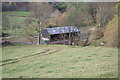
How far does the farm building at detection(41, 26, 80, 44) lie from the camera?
1171 inches

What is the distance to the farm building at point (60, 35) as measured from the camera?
2975 centimetres

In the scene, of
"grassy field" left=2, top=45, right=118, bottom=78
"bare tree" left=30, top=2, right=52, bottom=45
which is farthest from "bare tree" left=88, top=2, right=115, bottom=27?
"grassy field" left=2, top=45, right=118, bottom=78

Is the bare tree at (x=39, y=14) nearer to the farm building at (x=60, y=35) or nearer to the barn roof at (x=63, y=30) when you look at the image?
the farm building at (x=60, y=35)

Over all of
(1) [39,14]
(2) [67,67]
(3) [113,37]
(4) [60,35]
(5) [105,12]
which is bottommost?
(2) [67,67]

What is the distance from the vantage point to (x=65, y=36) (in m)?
31.2

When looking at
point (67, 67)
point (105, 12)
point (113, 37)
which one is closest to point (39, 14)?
point (105, 12)

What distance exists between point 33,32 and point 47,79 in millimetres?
23035

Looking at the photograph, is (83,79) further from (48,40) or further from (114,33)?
(48,40)

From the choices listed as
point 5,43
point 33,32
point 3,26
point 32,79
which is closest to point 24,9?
point 3,26

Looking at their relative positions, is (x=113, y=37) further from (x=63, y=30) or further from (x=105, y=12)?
(x=105, y=12)

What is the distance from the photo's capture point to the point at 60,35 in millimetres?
31578

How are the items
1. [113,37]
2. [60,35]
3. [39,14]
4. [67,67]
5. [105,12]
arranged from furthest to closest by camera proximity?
[105,12]
[60,35]
[39,14]
[113,37]
[67,67]

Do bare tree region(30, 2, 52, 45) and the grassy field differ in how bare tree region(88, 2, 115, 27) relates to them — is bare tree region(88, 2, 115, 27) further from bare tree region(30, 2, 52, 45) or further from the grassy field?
the grassy field

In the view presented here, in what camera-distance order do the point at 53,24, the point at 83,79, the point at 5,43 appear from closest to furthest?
the point at 83,79, the point at 5,43, the point at 53,24
